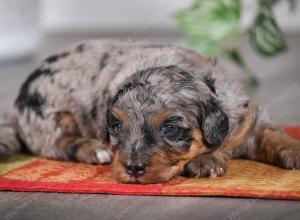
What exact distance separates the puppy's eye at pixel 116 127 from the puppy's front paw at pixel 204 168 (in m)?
0.44

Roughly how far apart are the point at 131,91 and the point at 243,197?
0.87 metres

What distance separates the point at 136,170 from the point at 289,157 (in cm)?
96

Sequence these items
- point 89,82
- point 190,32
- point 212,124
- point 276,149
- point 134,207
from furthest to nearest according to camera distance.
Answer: point 190,32 → point 89,82 → point 276,149 → point 212,124 → point 134,207

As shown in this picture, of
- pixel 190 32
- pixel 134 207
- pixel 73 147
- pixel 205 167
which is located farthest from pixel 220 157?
pixel 190 32

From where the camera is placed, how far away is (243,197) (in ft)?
11.8

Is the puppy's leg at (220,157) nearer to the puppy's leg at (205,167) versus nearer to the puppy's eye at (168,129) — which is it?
the puppy's leg at (205,167)

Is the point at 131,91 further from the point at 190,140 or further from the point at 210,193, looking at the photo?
the point at 210,193

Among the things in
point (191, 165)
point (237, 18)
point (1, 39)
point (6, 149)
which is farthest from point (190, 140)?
point (1, 39)

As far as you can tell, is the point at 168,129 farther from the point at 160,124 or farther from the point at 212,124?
the point at 212,124

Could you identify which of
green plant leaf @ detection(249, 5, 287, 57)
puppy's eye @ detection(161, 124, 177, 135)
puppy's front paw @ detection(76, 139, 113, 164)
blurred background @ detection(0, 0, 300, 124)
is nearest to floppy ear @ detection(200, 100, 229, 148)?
puppy's eye @ detection(161, 124, 177, 135)

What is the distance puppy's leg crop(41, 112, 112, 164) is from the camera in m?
4.38

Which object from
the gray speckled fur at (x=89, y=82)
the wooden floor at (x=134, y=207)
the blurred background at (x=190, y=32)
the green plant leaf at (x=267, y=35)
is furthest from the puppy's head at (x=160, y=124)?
the green plant leaf at (x=267, y=35)

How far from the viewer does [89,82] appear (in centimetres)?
476

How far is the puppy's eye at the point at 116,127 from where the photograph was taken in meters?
3.94
